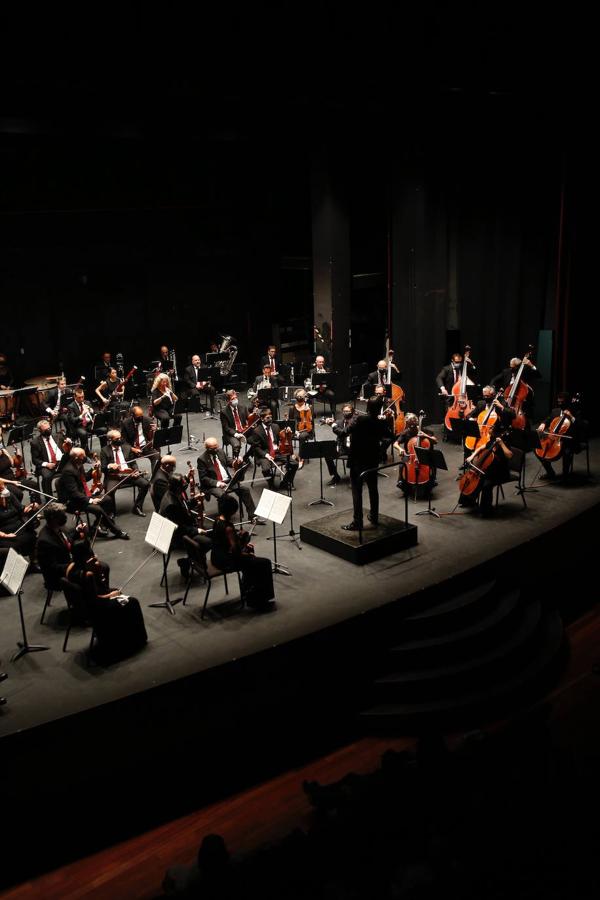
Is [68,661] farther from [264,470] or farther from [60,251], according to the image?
[60,251]

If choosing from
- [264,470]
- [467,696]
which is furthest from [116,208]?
[467,696]

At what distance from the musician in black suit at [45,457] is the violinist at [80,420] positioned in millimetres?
1439

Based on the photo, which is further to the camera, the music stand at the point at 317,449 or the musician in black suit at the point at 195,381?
the musician in black suit at the point at 195,381

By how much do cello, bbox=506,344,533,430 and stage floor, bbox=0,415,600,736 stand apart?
1.14 meters

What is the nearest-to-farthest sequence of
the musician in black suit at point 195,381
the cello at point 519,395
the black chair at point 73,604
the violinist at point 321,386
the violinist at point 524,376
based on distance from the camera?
the black chair at point 73,604 < the cello at point 519,395 < the violinist at point 524,376 < the violinist at point 321,386 < the musician in black suit at point 195,381

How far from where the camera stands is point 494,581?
31.2 feet

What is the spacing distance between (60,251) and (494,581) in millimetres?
11154

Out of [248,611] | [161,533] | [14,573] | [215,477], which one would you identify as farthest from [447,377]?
[14,573]

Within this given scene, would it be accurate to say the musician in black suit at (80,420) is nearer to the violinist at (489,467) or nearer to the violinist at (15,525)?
the violinist at (15,525)

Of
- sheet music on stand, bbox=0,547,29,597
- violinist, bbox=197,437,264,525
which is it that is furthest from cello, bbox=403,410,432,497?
sheet music on stand, bbox=0,547,29,597

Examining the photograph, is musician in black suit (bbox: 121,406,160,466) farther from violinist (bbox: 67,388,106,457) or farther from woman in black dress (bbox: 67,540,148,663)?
woman in black dress (bbox: 67,540,148,663)

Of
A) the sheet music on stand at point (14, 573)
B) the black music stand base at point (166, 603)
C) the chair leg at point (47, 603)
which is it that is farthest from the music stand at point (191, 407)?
the sheet music on stand at point (14, 573)

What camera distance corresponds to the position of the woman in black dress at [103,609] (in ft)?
25.3

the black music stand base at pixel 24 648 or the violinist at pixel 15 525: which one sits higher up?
the violinist at pixel 15 525
